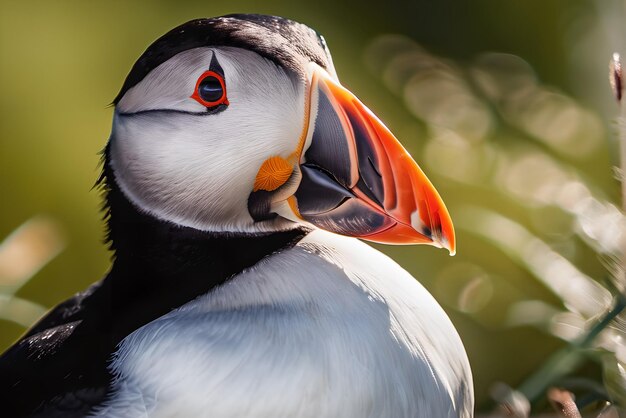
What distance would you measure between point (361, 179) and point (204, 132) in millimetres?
164

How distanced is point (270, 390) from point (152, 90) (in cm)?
33

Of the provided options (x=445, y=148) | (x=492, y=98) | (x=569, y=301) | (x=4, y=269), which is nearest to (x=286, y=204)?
(x=569, y=301)

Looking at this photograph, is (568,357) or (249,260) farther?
(568,357)

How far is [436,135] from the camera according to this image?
75.6 inches

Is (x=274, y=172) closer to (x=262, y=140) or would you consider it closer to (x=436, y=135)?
(x=262, y=140)

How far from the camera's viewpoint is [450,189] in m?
1.91

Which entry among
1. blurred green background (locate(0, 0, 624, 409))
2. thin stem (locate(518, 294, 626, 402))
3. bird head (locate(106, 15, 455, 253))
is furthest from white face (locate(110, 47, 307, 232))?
blurred green background (locate(0, 0, 624, 409))

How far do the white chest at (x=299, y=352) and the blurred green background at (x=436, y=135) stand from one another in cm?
78

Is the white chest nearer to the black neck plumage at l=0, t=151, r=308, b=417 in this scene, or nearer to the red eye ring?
the black neck plumage at l=0, t=151, r=308, b=417

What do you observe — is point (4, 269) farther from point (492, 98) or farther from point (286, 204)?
point (492, 98)

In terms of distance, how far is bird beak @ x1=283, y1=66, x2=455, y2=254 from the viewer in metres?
0.89

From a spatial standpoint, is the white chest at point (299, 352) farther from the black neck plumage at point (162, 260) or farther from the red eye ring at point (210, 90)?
the red eye ring at point (210, 90)

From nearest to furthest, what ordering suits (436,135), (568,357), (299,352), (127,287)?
(299,352) < (127,287) < (568,357) < (436,135)

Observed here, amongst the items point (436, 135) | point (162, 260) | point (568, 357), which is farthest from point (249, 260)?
point (436, 135)
